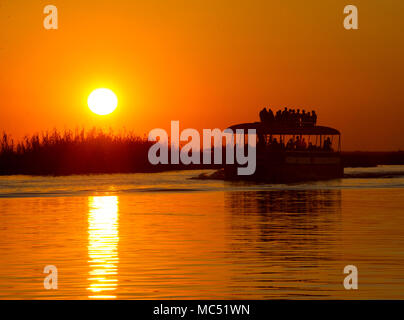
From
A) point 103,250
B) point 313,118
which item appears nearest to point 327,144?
point 313,118

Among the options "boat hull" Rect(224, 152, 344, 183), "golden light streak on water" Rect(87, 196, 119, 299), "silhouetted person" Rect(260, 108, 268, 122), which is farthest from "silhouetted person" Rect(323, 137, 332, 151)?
"golden light streak on water" Rect(87, 196, 119, 299)

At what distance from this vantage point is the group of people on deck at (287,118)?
59.7 metres

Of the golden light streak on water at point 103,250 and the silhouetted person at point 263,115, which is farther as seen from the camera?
the silhouetted person at point 263,115

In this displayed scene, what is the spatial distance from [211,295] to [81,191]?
109 ft

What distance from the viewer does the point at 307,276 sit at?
1477cm

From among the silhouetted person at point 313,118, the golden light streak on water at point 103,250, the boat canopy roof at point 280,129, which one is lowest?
the golden light streak on water at point 103,250

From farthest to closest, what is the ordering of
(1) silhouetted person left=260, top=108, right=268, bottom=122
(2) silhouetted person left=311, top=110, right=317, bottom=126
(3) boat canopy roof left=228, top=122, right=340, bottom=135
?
(2) silhouetted person left=311, top=110, right=317, bottom=126
(1) silhouetted person left=260, top=108, right=268, bottom=122
(3) boat canopy roof left=228, top=122, right=340, bottom=135

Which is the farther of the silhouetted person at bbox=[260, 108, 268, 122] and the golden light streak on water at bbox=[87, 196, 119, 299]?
the silhouetted person at bbox=[260, 108, 268, 122]

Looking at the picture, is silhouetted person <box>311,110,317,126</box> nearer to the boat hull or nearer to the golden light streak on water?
the boat hull

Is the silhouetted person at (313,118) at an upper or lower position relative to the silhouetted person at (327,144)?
upper

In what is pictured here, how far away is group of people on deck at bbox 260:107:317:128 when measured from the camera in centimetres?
5966

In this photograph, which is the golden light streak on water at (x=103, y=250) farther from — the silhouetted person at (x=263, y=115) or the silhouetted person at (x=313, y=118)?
the silhouetted person at (x=313, y=118)

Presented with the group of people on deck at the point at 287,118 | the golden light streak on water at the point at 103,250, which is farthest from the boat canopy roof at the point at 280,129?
the golden light streak on water at the point at 103,250

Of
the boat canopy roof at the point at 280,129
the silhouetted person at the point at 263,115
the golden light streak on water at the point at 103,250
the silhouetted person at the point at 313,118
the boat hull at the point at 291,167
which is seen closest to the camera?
the golden light streak on water at the point at 103,250
